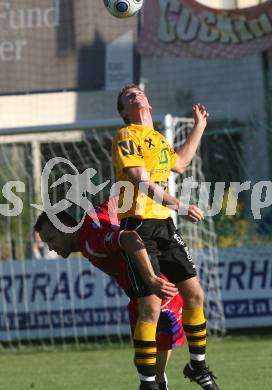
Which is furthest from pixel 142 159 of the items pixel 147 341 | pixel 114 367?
pixel 114 367

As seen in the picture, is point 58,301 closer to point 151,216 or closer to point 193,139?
point 193,139

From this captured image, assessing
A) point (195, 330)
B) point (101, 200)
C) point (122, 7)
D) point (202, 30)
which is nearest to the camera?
point (195, 330)

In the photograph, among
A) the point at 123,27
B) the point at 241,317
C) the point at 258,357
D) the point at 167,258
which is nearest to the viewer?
the point at 167,258

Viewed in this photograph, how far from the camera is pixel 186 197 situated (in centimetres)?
1184

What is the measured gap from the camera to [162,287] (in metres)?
6.74

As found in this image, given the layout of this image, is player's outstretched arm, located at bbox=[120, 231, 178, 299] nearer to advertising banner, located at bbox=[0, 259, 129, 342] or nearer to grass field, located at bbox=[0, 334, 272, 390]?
grass field, located at bbox=[0, 334, 272, 390]

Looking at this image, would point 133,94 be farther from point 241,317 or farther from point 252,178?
point 252,178

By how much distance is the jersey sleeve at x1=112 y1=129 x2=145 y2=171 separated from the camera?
6938 mm

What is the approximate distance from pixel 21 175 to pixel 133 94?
565cm

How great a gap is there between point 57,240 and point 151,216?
0.73 metres

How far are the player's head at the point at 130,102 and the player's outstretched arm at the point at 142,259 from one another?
0.75 metres

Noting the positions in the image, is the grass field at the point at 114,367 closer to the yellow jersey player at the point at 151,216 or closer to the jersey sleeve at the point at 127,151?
the yellow jersey player at the point at 151,216

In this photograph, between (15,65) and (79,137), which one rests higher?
(79,137)

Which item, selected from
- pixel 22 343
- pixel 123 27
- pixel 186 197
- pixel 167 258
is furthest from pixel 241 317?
pixel 123 27
